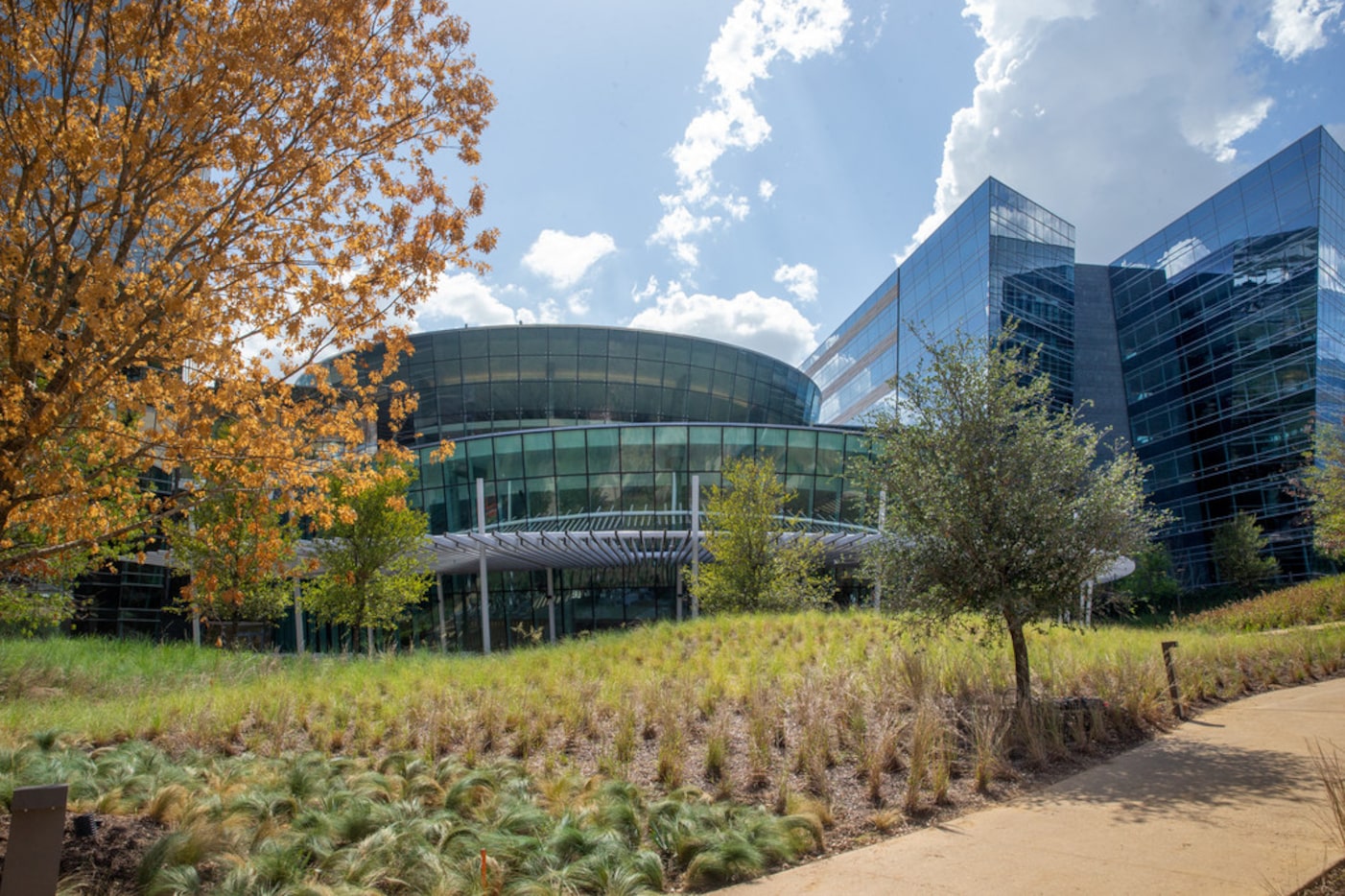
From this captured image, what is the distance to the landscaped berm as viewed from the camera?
5398 millimetres

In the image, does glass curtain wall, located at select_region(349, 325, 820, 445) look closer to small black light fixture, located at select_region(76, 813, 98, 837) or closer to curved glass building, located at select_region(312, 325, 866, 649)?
curved glass building, located at select_region(312, 325, 866, 649)

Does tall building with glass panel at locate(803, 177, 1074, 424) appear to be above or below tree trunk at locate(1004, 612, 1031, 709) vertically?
above

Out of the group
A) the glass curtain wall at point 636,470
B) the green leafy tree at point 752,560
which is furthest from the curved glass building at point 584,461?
the green leafy tree at point 752,560

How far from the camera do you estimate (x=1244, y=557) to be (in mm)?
41531

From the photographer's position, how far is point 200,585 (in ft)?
18.8

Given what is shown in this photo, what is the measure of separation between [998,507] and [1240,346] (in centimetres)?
4716

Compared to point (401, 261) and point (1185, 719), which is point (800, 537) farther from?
point (401, 261)

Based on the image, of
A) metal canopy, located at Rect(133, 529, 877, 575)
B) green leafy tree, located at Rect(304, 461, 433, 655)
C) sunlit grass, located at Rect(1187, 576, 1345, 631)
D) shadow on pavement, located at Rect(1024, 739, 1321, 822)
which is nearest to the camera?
shadow on pavement, located at Rect(1024, 739, 1321, 822)

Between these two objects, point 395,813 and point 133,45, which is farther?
point 395,813

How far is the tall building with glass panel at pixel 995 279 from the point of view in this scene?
5041 cm

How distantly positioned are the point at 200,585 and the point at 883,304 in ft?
217

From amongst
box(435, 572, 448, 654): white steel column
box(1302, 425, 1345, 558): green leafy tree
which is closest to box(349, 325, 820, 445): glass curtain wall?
box(435, 572, 448, 654): white steel column

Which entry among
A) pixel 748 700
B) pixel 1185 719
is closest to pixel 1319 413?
pixel 1185 719

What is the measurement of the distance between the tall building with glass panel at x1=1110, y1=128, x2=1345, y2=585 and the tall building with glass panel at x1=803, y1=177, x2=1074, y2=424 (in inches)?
223
